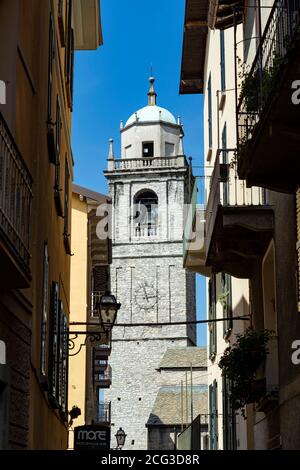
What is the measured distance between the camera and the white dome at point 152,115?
86.9 meters

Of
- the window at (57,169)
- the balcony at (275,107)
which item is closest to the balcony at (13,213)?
the balcony at (275,107)

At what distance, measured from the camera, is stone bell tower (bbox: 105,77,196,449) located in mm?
78812

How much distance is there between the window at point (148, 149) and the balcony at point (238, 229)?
7162cm

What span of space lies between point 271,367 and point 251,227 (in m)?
1.69

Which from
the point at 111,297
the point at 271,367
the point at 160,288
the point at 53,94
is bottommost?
the point at 271,367

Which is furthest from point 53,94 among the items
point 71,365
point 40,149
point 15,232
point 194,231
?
point 71,365

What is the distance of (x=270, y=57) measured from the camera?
960cm

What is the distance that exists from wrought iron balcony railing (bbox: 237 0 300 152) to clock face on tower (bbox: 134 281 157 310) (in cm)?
7088

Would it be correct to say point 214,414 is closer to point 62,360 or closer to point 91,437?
point 91,437

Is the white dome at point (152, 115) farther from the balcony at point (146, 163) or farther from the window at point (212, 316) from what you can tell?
the window at point (212, 316)

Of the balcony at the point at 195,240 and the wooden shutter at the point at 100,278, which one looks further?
the wooden shutter at the point at 100,278

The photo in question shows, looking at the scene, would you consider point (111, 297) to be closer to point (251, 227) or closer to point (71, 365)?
point (251, 227)

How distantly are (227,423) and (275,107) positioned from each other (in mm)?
10724

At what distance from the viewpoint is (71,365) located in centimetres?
2359
